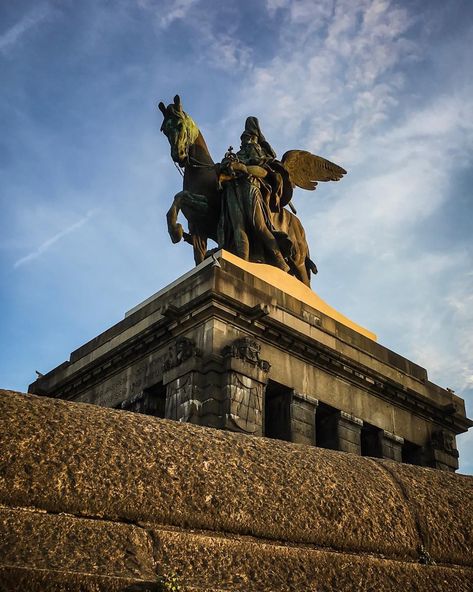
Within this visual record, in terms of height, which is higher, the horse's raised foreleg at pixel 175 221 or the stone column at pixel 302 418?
the horse's raised foreleg at pixel 175 221

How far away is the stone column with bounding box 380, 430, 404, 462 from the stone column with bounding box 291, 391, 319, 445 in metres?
2.28

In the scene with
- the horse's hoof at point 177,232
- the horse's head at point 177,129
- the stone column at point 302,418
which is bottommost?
the stone column at point 302,418

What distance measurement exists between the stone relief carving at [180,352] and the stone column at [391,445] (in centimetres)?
520

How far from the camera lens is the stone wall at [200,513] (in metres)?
3.14

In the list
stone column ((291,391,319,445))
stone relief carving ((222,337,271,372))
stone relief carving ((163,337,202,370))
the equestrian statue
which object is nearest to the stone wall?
stone relief carving ((222,337,271,372))

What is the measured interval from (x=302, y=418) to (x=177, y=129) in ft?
27.5

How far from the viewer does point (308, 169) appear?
24.5m

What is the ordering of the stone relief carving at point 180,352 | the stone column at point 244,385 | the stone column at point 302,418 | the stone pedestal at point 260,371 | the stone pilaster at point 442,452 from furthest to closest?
the stone pilaster at point 442,452
the stone column at point 302,418
the stone relief carving at point 180,352
the stone pedestal at point 260,371
the stone column at point 244,385

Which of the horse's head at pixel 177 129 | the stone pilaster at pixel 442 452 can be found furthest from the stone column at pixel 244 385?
the horse's head at pixel 177 129

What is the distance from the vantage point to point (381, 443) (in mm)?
18062

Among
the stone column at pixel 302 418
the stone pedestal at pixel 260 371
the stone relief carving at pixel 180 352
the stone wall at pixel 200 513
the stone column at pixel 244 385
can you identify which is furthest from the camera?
the stone column at pixel 302 418

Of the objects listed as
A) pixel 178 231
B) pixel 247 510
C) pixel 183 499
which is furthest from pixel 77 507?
pixel 178 231

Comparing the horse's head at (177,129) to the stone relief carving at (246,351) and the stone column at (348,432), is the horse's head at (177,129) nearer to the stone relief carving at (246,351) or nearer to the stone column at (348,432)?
the stone relief carving at (246,351)

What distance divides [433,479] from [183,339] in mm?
11479
